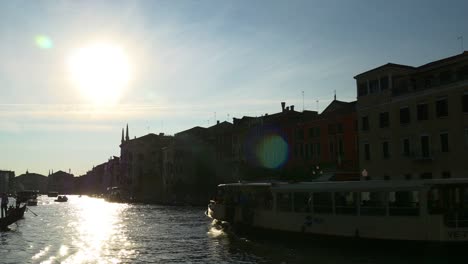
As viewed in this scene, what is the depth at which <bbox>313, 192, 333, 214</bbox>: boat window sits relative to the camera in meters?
24.8

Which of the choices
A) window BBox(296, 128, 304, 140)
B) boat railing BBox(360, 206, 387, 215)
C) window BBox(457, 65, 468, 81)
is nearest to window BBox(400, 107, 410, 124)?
window BBox(457, 65, 468, 81)

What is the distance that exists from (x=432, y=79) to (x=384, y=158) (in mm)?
7811

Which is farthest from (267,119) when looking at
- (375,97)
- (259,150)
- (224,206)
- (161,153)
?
(161,153)

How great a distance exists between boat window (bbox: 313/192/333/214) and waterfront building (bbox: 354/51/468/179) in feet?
54.8

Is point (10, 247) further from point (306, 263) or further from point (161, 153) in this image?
point (161, 153)

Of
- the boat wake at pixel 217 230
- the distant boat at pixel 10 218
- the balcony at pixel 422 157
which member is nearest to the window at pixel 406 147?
the balcony at pixel 422 157

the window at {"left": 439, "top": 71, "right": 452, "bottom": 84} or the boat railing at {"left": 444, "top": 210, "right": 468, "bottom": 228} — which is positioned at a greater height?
the window at {"left": 439, "top": 71, "right": 452, "bottom": 84}

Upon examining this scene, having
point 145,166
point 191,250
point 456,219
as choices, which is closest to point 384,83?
point 456,219

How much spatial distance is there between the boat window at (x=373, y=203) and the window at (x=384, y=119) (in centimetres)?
2206

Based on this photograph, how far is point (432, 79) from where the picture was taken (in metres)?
40.5

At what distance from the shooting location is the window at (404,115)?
41906 mm

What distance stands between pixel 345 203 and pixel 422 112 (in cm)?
1970

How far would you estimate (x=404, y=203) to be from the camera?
71.5ft

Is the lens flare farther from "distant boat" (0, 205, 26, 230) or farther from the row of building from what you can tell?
"distant boat" (0, 205, 26, 230)
